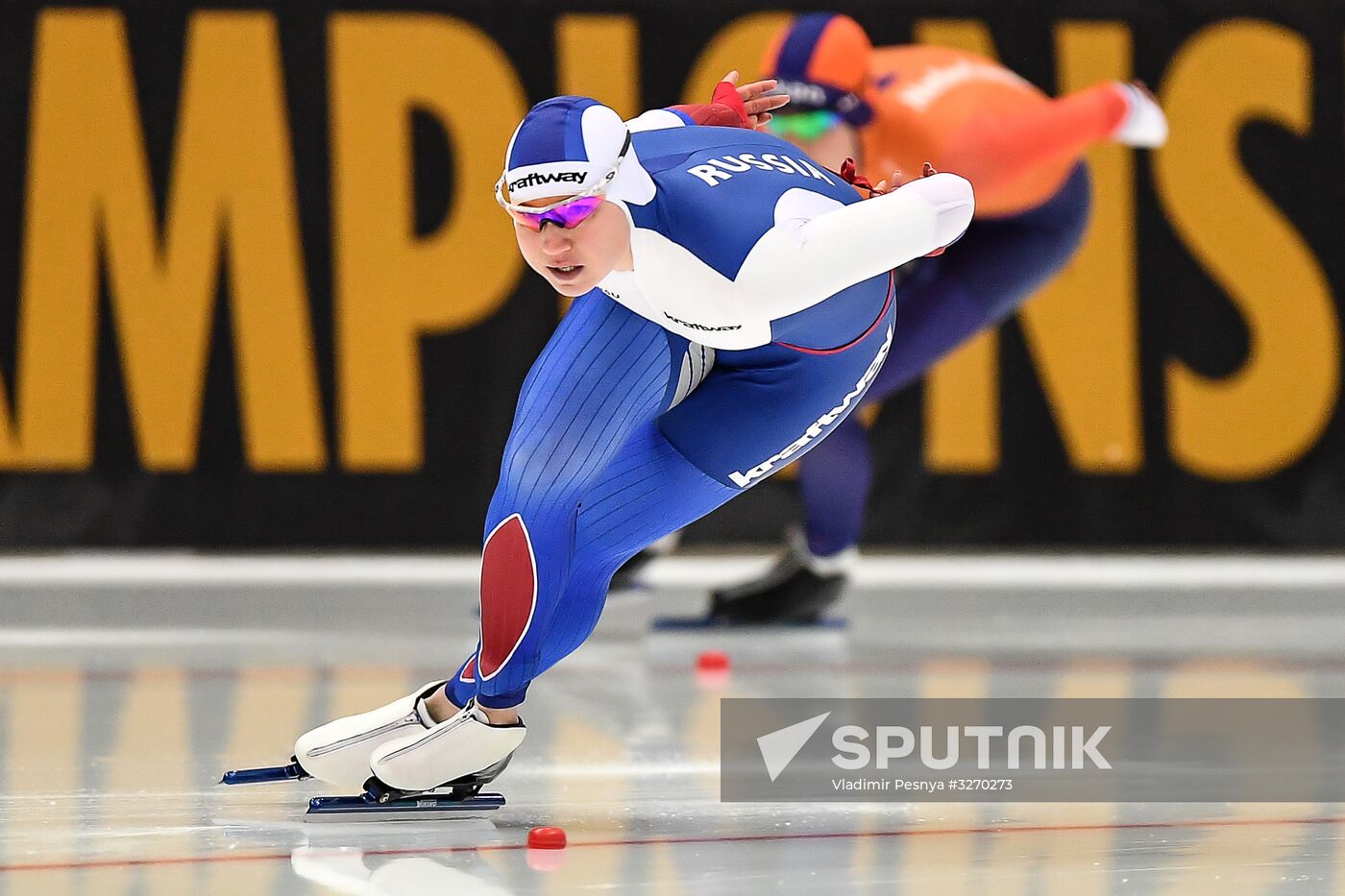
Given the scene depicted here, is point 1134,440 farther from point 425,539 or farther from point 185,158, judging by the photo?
point 185,158

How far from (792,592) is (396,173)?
7.08 ft

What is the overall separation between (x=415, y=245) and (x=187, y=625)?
1.86 meters

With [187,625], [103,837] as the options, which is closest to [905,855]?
[103,837]

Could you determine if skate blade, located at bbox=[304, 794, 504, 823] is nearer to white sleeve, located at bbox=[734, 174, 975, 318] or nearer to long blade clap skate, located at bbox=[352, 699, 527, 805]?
long blade clap skate, located at bbox=[352, 699, 527, 805]

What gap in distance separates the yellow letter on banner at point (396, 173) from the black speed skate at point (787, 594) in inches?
70.1

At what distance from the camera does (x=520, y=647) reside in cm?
258

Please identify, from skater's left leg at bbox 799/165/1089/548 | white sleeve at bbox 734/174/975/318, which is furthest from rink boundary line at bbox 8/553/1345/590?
white sleeve at bbox 734/174/975/318

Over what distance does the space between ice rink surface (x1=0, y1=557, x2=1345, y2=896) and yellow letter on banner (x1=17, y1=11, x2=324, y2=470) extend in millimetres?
549

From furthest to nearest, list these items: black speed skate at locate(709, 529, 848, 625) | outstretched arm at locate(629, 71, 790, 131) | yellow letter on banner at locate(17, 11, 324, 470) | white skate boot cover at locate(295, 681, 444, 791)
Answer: yellow letter on banner at locate(17, 11, 324, 470) → black speed skate at locate(709, 529, 848, 625) → outstretched arm at locate(629, 71, 790, 131) → white skate boot cover at locate(295, 681, 444, 791)

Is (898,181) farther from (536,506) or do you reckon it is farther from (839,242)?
(536,506)

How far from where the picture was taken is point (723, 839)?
250cm

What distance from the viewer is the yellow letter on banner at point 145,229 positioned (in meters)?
5.97

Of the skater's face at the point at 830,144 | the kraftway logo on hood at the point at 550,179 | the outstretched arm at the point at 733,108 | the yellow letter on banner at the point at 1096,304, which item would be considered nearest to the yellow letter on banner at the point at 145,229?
the skater's face at the point at 830,144

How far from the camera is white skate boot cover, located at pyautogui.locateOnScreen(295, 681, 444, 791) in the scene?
268 centimetres
